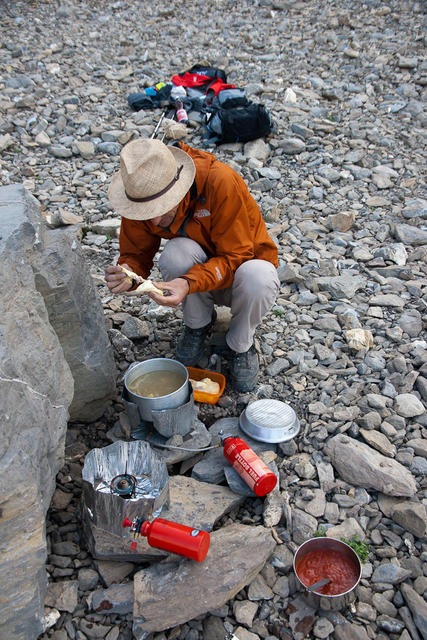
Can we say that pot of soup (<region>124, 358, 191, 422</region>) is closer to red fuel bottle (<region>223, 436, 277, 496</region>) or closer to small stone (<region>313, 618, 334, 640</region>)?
red fuel bottle (<region>223, 436, 277, 496</region>)

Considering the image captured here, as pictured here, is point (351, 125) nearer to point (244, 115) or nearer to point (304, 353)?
point (244, 115)

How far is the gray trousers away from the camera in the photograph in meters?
3.23

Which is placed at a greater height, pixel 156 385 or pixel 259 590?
pixel 156 385

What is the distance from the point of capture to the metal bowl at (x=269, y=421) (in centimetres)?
309

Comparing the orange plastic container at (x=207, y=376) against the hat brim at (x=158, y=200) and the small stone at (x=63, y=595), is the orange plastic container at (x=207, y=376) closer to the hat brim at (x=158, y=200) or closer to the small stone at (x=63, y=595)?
the hat brim at (x=158, y=200)

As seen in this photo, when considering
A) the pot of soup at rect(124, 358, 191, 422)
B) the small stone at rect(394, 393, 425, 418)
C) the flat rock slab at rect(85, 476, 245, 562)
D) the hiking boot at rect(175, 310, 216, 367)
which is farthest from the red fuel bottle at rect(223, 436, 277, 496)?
the small stone at rect(394, 393, 425, 418)

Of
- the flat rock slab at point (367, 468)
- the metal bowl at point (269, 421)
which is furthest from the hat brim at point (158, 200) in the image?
the flat rock slab at point (367, 468)

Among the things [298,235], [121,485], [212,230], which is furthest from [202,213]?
[298,235]

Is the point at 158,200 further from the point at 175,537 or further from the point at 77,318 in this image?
the point at 175,537

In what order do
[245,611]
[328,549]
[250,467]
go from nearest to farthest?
[245,611] → [328,549] → [250,467]

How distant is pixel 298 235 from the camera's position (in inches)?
207

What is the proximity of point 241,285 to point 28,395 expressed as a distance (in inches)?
56.8

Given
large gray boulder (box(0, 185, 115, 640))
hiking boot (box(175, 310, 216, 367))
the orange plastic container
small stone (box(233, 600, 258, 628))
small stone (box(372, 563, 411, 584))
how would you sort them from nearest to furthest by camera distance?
large gray boulder (box(0, 185, 115, 640)) < small stone (box(233, 600, 258, 628)) < small stone (box(372, 563, 411, 584)) < the orange plastic container < hiking boot (box(175, 310, 216, 367))

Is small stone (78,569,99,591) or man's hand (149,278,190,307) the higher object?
man's hand (149,278,190,307)
